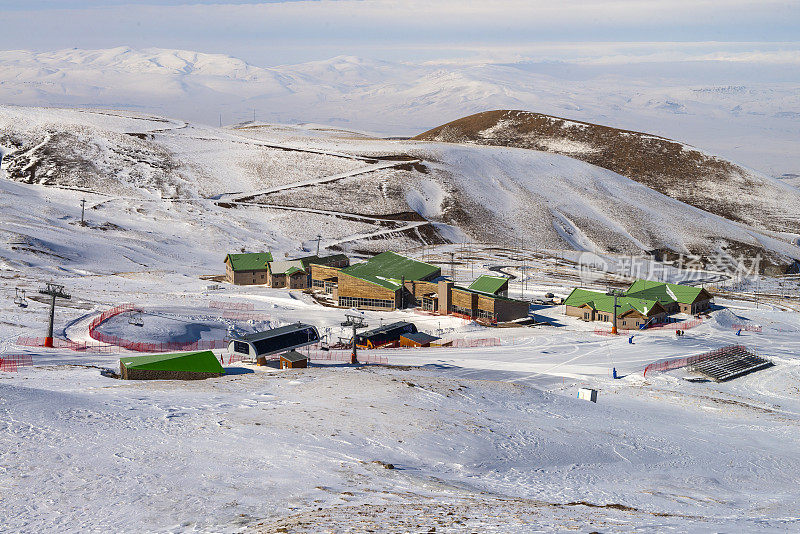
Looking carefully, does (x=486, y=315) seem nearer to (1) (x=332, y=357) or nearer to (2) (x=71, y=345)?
(1) (x=332, y=357)

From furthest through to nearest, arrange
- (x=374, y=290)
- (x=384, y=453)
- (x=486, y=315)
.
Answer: (x=374, y=290) < (x=486, y=315) < (x=384, y=453)

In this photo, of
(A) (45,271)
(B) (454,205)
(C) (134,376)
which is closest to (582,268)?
(B) (454,205)

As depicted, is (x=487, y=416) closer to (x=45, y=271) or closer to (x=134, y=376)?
(x=134, y=376)

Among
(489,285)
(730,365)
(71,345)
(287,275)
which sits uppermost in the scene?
(489,285)

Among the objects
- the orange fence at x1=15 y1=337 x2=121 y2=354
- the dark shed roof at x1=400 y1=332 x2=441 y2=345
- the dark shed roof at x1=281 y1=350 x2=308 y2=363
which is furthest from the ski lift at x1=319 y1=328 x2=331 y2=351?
the orange fence at x1=15 y1=337 x2=121 y2=354

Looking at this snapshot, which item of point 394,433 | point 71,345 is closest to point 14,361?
point 71,345

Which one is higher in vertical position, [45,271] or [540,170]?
[540,170]
